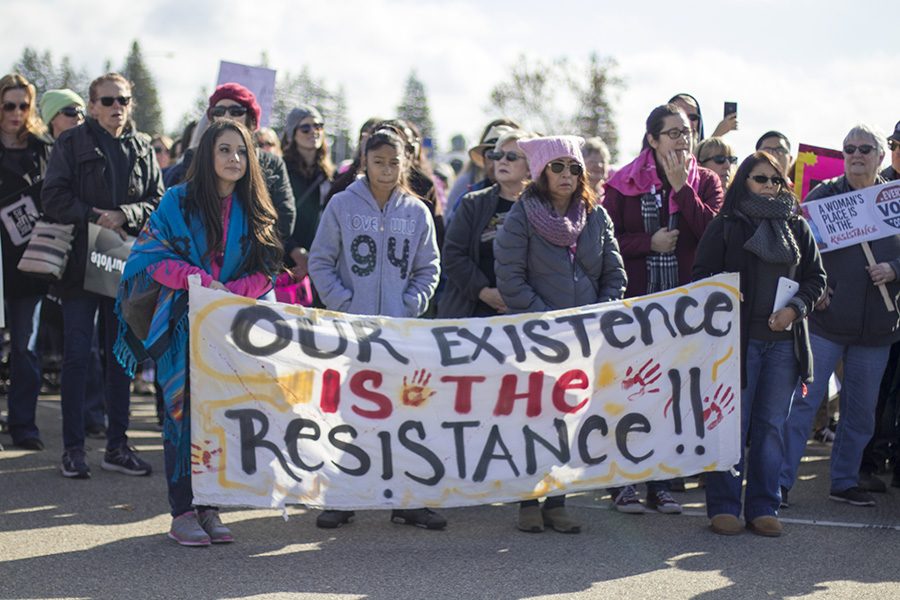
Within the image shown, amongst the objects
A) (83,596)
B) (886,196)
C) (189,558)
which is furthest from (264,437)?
(886,196)

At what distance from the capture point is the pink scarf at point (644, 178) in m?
7.31

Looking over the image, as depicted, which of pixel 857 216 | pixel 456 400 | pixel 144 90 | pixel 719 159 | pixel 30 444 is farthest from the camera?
pixel 144 90

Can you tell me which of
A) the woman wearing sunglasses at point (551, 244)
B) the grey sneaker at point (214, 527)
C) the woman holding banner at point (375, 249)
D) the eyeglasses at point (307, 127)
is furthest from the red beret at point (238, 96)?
the grey sneaker at point (214, 527)

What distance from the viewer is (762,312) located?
21.5 ft

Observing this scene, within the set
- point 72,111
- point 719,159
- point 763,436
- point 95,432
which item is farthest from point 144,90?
point 763,436

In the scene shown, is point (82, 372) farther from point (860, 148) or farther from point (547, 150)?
point (860, 148)

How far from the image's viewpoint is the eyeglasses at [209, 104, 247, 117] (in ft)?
25.2

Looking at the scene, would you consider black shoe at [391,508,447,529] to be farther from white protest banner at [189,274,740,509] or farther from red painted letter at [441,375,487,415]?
red painted letter at [441,375,487,415]

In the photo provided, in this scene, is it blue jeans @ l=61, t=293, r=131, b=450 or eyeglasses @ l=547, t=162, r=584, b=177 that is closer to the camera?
eyeglasses @ l=547, t=162, r=584, b=177

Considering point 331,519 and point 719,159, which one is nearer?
point 331,519

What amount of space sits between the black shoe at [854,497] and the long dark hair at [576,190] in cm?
254

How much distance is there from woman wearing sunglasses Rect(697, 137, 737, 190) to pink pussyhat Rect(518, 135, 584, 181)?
1808 mm

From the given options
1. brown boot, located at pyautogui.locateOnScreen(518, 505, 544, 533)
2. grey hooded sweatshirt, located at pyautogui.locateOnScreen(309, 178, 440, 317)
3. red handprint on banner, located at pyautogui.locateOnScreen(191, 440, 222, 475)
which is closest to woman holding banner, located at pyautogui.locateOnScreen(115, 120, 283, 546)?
red handprint on banner, located at pyautogui.locateOnScreen(191, 440, 222, 475)

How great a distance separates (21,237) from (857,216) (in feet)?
18.6
